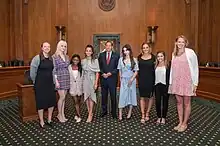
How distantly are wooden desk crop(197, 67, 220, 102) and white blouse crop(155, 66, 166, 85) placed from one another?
2594 mm

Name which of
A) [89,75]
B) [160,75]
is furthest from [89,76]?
[160,75]

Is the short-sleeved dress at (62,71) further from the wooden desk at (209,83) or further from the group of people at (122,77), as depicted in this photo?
the wooden desk at (209,83)

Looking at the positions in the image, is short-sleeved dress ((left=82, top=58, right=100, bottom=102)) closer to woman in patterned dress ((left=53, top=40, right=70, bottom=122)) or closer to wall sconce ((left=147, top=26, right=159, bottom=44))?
woman in patterned dress ((left=53, top=40, right=70, bottom=122))

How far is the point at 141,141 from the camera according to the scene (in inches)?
145

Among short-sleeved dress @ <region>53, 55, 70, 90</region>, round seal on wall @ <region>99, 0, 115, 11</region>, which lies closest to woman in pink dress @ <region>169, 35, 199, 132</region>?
short-sleeved dress @ <region>53, 55, 70, 90</region>

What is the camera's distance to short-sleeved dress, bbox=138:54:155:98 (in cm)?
461

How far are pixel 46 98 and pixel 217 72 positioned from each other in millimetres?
4569

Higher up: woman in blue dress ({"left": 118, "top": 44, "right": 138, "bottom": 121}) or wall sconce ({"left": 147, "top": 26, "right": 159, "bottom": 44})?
wall sconce ({"left": 147, "top": 26, "right": 159, "bottom": 44})

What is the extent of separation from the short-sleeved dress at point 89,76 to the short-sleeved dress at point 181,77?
1.57 m

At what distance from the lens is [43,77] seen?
4332 mm

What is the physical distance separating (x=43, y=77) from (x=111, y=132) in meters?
1.60

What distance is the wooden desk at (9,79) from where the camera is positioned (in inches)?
263

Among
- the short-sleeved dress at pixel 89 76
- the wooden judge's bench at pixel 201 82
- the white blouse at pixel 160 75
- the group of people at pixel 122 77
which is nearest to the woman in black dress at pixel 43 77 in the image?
the group of people at pixel 122 77

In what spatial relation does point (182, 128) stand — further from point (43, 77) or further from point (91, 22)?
point (91, 22)
